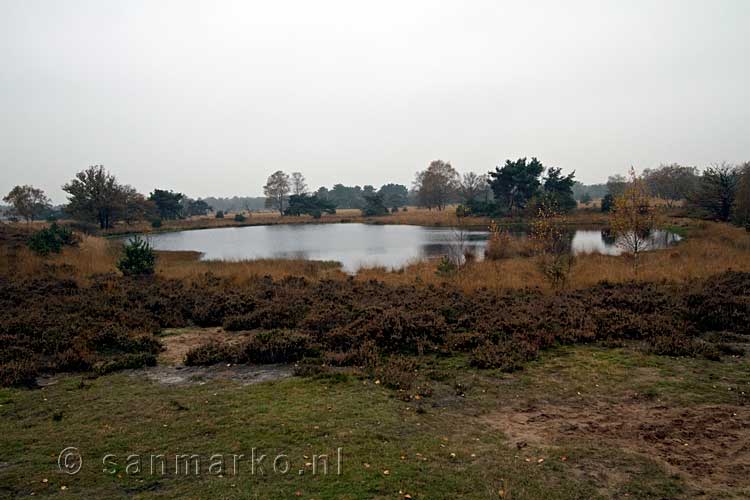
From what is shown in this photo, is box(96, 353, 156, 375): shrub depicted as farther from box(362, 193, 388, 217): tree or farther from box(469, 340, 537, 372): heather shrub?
box(362, 193, 388, 217): tree

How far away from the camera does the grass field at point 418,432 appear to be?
4316 millimetres

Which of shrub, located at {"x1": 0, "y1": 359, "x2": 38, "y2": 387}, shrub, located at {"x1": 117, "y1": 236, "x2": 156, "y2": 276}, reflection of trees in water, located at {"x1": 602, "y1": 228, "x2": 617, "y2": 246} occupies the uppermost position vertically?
shrub, located at {"x1": 117, "y1": 236, "x2": 156, "y2": 276}

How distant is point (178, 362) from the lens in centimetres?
872

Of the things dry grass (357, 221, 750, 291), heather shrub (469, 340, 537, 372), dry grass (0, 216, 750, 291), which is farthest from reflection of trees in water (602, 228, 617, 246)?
heather shrub (469, 340, 537, 372)

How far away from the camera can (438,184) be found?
82.4 m

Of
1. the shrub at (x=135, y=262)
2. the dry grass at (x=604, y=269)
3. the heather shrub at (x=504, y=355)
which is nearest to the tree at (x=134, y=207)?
the shrub at (x=135, y=262)

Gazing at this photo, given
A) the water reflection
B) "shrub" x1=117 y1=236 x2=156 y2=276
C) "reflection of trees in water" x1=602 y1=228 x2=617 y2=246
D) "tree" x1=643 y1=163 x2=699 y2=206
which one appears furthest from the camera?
"tree" x1=643 y1=163 x2=699 y2=206

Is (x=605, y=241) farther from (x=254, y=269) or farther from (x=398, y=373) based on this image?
(x=398, y=373)

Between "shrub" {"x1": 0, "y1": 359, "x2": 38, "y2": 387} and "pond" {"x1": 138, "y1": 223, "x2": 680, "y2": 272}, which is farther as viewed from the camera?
"pond" {"x1": 138, "y1": 223, "x2": 680, "y2": 272}

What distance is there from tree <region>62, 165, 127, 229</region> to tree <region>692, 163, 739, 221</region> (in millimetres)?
62040

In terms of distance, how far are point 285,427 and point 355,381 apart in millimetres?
1916

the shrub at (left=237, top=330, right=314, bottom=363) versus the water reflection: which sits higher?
the shrub at (left=237, top=330, right=314, bottom=363)

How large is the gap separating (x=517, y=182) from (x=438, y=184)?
2130 cm

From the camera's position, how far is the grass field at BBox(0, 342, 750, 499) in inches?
170
